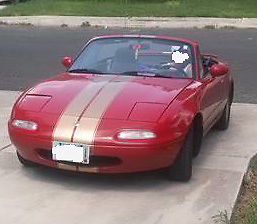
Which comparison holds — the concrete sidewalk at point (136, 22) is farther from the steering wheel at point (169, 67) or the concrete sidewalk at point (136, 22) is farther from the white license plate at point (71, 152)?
the white license plate at point (71, 152)

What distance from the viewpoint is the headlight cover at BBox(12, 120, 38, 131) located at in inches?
210

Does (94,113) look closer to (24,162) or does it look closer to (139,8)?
(24,162)

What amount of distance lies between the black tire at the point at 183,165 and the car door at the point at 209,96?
0.56 m

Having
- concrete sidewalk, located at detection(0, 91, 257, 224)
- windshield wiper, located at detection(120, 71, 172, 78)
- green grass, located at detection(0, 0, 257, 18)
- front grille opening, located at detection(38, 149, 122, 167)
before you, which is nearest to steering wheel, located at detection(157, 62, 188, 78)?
windshield wiper, located at detection(120, 71, 172, 78)

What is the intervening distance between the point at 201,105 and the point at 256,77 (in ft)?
17.5

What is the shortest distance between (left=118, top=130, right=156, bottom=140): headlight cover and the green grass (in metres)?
16.1

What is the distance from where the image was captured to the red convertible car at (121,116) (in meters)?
5.14

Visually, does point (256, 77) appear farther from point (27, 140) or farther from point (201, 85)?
point (27, 140)

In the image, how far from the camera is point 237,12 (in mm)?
21109

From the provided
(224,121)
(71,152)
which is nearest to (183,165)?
(71,152)

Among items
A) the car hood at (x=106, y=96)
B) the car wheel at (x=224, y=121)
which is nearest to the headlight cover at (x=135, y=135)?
the car hood at (x=106, y=96)

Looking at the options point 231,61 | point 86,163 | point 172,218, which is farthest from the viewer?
point 231,61

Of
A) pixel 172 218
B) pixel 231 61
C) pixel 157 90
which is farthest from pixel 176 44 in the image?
pixel 231 61

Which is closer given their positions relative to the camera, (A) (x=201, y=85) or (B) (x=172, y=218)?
(B) (x=172, y=218)
